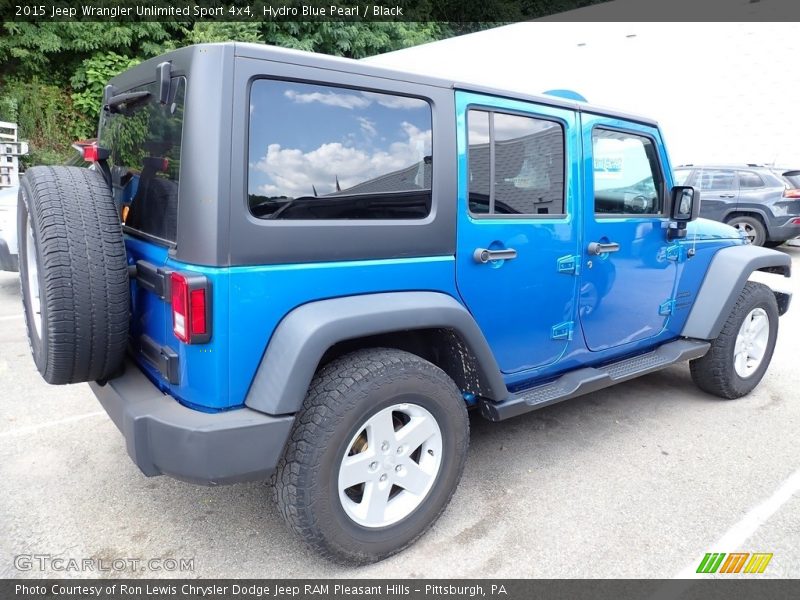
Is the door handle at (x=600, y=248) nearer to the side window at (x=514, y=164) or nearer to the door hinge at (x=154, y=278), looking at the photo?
the side window at (x=514, y=164)

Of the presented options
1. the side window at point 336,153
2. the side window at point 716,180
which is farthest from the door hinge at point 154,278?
the side window at point 716,180

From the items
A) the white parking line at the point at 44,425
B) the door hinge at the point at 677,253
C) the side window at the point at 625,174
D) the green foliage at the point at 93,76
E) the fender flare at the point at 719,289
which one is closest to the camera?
the side window at the point at 625,174

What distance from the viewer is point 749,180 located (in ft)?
36.7

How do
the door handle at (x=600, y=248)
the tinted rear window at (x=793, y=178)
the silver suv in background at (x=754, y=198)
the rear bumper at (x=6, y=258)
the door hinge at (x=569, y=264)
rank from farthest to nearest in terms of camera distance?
the tinted rear window at (x=793, y=178) < the silver suv in background at (x=754, y=198) < the rear bumper at (x=6, y=258) < the door handle at (x=600, y=248) < the door hinge at (x=569, y=264)

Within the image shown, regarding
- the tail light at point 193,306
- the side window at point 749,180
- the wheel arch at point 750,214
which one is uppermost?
the side window at point 749,180

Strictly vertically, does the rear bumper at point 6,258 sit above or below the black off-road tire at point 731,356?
above

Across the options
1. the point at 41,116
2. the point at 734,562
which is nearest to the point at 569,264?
the point at 734,562

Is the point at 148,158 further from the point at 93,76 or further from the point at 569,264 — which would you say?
the point at 93,76

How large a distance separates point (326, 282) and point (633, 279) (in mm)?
2072

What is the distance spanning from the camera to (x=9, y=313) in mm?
5875

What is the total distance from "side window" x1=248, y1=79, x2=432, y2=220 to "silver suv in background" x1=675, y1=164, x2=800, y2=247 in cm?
1005

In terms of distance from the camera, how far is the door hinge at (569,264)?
295 centimetres

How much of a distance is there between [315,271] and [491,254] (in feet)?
2.92

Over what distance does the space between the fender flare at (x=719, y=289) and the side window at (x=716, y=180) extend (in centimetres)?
849
